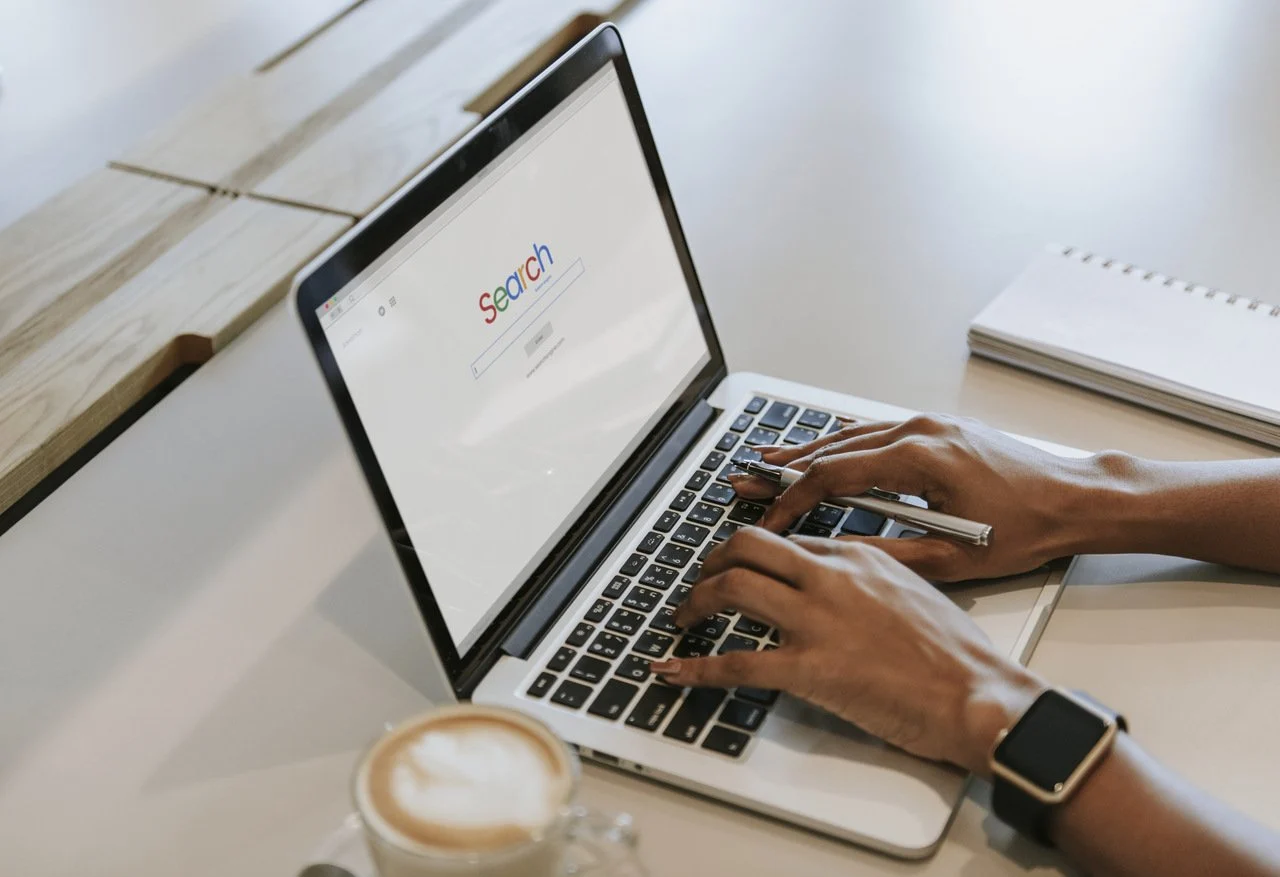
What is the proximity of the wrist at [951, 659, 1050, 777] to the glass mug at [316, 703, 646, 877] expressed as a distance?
19 centimetres

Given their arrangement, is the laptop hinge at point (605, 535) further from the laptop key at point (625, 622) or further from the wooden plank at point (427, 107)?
the wooden plank at point (427, 107)

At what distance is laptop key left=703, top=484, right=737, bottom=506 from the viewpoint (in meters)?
0.93

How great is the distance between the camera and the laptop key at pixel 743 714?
751mm

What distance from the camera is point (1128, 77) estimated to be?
5.00 feet

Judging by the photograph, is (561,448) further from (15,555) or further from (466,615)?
(15,555)

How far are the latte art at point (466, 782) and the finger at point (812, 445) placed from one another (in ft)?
1.26

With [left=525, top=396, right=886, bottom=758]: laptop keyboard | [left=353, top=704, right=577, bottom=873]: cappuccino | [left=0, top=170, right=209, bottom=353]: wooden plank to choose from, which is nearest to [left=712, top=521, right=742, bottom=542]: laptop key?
[left=525, top=396, right=886, bottom=758]: laptop keyboard

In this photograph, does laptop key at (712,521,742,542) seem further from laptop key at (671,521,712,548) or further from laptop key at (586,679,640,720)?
laptop key at (586,679,640,720)

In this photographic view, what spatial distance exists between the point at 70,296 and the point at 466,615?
0.62 meters

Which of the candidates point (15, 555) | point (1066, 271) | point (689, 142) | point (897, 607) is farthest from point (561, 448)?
point (689, 142)

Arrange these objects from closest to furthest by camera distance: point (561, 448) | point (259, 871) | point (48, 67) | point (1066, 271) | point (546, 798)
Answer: point (546, 798)
point (259, 871)
point (561, 448)
point (1066, 271)
point (48, 67)

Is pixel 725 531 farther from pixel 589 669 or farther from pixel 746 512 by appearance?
pixel 589 669

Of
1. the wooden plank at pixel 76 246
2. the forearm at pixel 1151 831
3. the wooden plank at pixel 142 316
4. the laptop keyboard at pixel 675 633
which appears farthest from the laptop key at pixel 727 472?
the wooden plank at pixel 76 246

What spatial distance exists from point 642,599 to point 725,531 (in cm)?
9
